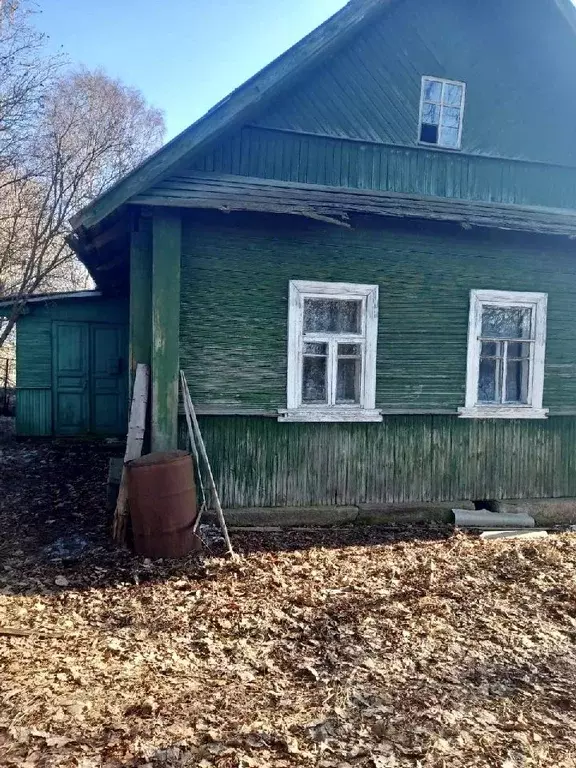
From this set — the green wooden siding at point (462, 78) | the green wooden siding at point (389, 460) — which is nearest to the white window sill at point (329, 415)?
the green wooden siding at point (389, 460)

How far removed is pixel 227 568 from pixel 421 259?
13.6ft

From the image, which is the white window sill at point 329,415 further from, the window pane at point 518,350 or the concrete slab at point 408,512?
the window pane at point 518,350

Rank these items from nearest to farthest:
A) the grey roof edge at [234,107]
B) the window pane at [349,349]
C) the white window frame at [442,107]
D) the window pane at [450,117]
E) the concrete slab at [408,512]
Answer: the grey roof edge at [234,107] < the window pane at [349,349] < the concrete slab at [408,512] < the white window frame at [442,107] < the window pane at [450,117]

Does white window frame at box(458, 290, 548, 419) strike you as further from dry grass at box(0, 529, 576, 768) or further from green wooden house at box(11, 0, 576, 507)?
dry grass at box(0, 529, 576, 768)

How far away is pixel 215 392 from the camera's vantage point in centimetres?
632

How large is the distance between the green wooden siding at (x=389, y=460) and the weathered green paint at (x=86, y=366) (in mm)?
6212

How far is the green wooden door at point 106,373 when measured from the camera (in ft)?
38.8

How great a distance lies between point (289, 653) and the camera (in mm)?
3859

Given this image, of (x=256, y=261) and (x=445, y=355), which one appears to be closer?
(x=256, y=261)

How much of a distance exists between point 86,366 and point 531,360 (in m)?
8.51

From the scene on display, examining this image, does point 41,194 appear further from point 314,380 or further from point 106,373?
point 314,380

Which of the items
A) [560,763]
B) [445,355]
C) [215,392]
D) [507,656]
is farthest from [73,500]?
[560,763]

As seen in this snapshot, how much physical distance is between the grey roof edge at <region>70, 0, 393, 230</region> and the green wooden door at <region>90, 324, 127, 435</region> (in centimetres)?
633

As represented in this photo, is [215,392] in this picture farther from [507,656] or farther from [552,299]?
[552,299]
